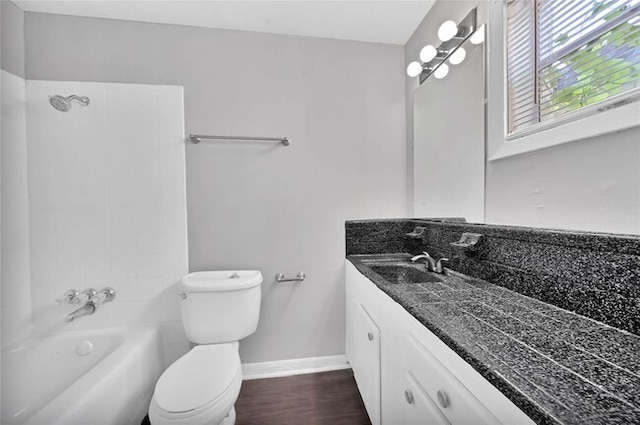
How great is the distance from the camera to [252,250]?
67.9 inches

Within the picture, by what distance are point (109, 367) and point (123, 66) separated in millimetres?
1747

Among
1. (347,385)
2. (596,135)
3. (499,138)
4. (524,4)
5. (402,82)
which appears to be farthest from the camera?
(402,82)

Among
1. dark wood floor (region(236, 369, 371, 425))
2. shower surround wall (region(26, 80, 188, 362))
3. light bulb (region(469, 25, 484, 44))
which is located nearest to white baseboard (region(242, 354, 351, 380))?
dark wood floor (region(236, 369, 371, 425))

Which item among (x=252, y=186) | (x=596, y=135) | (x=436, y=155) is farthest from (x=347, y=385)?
(x=596, y=135)

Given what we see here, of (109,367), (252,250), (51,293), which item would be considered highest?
(252,250)

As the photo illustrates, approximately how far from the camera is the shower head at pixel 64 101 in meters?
1.40

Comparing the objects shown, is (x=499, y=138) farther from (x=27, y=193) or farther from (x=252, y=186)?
(x=27, y=193)

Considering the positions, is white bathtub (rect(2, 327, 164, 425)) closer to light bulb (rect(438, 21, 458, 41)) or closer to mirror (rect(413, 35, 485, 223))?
mirror (rect(413, 35, 485, 223))

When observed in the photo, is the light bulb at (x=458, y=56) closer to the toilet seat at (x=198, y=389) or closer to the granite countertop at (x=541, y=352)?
the granite countertop at (x=541, y=352)

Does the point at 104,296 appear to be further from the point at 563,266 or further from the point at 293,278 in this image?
the point at 563,266

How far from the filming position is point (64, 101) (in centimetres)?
143

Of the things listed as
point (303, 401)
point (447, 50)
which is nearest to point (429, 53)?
point (447, 50)

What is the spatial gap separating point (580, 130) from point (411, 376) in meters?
0.92

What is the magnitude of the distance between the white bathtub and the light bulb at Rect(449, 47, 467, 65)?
229 cm
